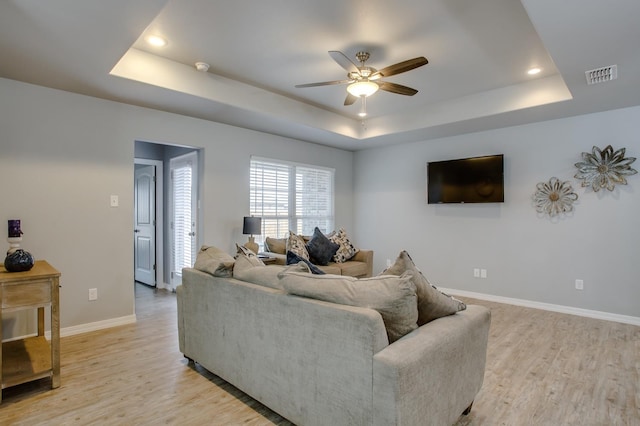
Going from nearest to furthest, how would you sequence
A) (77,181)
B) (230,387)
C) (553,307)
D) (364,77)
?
(230,387) < (364,77) < (77,181) < (553,307)

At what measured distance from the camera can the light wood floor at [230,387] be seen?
7.02 feet

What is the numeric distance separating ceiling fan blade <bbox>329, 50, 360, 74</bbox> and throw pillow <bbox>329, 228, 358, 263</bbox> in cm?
261

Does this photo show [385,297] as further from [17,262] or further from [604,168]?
[604,168]

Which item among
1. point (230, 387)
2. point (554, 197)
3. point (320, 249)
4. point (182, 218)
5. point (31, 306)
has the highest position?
point (554, 197)

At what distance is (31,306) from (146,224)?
3.52 m

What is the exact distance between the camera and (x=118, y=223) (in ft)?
12.8

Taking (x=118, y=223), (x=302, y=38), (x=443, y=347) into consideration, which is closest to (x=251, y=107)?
(x=302, y=38)

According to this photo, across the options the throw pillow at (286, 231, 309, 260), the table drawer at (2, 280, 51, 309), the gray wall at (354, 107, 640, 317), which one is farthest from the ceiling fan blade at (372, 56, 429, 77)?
the table drawer at (2, 280, 51, 309)

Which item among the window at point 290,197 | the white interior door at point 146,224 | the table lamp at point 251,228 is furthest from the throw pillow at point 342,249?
the white interior door at point 146,224

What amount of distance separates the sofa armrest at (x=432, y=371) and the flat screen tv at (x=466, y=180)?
336 cm

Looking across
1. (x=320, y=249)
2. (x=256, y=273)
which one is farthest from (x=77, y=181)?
(x=320, y=249)

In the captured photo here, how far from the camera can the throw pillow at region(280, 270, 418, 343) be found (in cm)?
168

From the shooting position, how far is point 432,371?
1.62m

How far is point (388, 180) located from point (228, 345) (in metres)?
4.59
